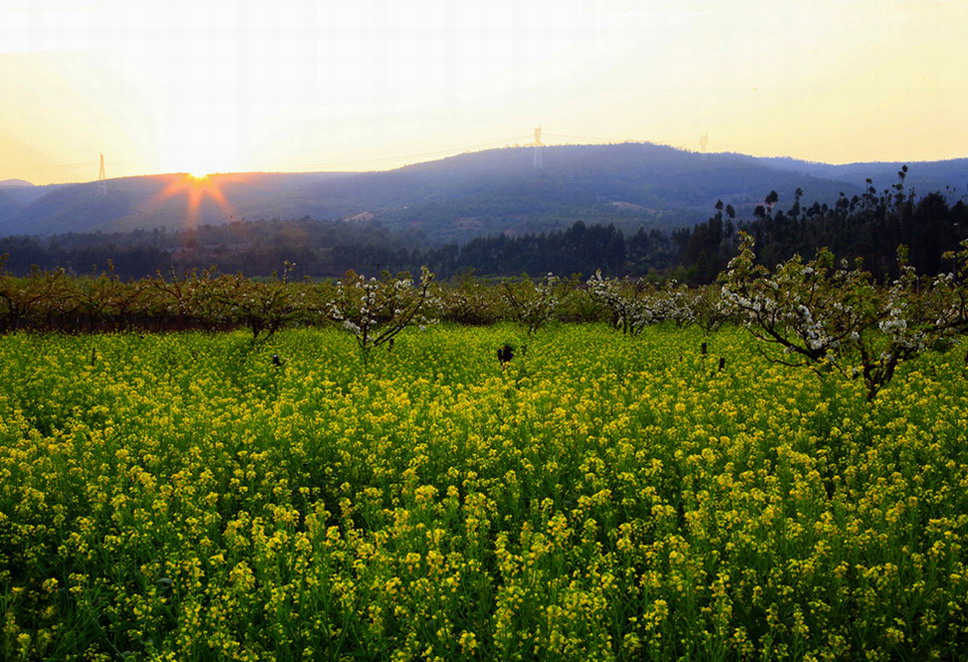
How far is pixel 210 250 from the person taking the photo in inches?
7239

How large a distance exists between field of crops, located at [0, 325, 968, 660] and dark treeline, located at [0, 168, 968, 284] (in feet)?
322

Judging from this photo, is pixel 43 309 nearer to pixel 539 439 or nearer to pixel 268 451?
pixel 268 451

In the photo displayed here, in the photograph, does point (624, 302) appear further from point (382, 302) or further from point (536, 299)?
point (382, 302)

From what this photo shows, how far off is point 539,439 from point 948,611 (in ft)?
19.2

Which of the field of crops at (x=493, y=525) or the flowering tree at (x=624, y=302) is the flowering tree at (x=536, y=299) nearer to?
the flowering tree at (x=624, y=302)

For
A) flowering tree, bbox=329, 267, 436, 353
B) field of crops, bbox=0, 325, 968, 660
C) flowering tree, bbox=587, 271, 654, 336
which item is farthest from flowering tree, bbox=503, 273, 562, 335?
field of crops, bbox=0, 325, 968, 660

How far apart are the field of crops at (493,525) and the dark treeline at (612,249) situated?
9801 cm

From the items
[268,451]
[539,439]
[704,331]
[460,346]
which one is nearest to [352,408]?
[268,451]

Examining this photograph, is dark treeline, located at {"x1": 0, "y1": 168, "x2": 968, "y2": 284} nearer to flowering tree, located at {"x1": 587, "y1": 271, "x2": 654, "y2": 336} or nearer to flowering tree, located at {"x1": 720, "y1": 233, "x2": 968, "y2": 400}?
flowering tree, located at {"x1": 587, "y1": 271, "x2": 654, "y2": 336}

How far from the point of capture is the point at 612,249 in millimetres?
163000

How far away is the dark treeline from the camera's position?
335ft

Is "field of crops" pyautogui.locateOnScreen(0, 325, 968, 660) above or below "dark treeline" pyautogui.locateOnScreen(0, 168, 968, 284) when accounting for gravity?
below

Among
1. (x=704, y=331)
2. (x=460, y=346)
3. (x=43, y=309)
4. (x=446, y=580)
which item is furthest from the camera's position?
(x=704, y=331)

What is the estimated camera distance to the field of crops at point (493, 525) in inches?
214
